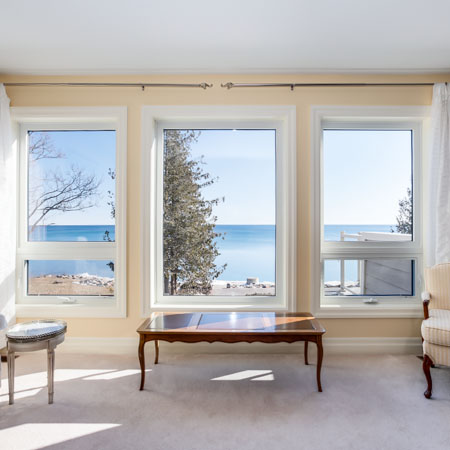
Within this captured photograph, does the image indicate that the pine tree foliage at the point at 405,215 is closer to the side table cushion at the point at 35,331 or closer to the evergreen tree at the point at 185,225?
the evergreen tree at the point at 185,225

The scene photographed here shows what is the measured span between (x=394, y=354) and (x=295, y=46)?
2.82 meters

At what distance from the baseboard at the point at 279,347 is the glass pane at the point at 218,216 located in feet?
1.62

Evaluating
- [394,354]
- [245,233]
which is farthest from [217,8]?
[394,354]

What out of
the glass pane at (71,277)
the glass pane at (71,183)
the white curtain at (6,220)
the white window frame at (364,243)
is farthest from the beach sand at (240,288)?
the white curtain at (6,220)

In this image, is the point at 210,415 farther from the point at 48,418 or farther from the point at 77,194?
the point at 77,194

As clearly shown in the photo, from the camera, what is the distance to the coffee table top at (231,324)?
239 centimetres

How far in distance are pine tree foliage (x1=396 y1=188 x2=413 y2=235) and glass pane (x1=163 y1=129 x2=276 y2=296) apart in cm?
122

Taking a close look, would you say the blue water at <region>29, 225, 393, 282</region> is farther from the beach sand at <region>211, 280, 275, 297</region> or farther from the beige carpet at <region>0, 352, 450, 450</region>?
the beige carpet at <region>0, 352, 450, 450</region>

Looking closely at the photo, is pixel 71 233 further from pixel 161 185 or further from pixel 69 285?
pixel 161 185

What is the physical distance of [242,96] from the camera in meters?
3.15

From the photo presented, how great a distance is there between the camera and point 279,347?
10.3 feet

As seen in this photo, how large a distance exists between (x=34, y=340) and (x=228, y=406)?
4.33ft

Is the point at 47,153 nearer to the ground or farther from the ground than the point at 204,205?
farther from the ground

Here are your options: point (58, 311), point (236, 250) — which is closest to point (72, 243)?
point (58, 311)
